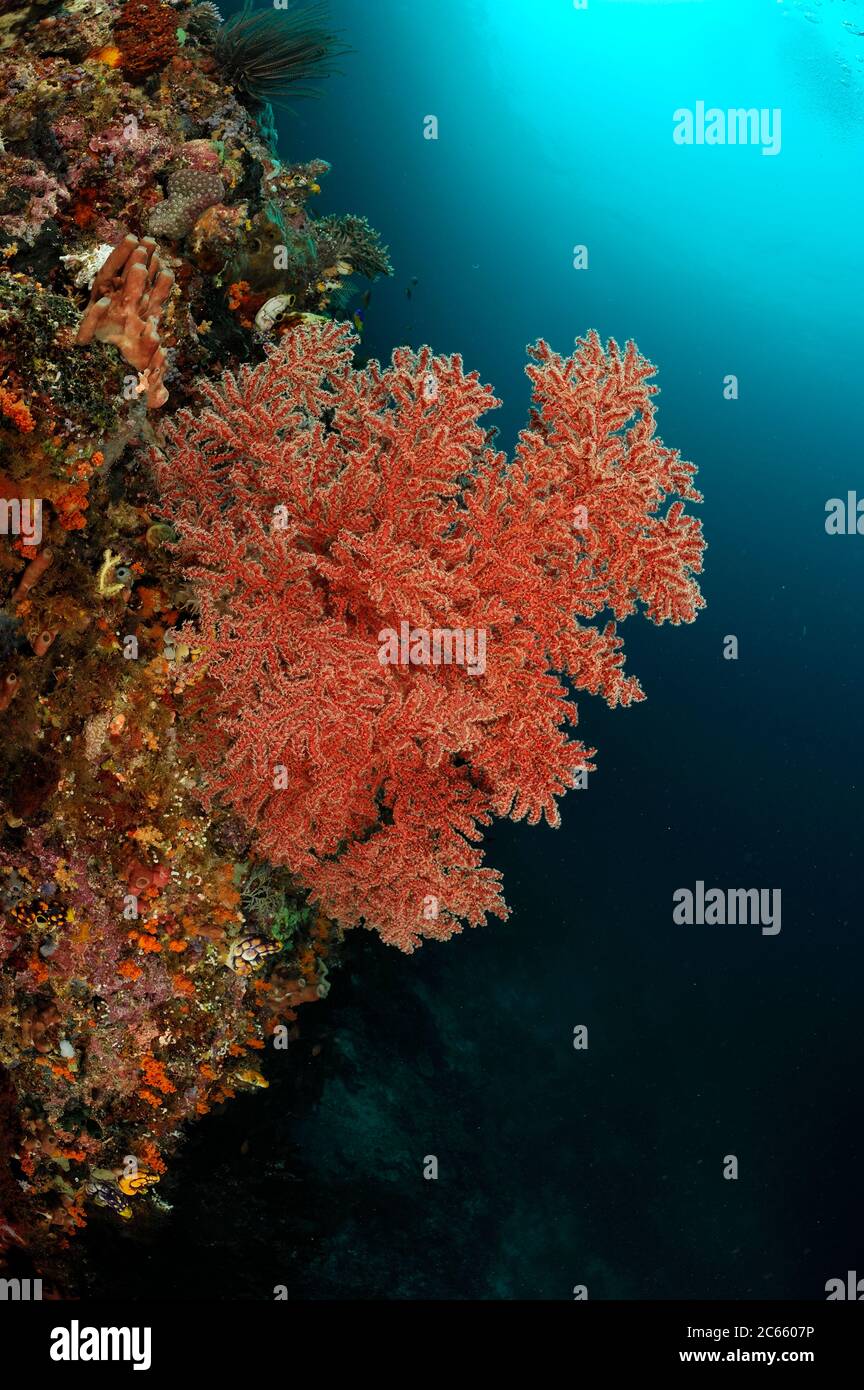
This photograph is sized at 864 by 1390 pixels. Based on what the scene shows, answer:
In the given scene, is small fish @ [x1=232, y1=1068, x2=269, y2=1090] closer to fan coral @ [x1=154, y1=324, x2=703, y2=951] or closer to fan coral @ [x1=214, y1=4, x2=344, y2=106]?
fan coral @ [x1=154, y1=324, x2=703, y2=951]

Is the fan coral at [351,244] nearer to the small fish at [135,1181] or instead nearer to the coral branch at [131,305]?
the coral branch at [131,305]

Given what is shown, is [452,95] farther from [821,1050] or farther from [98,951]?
[821,1050]

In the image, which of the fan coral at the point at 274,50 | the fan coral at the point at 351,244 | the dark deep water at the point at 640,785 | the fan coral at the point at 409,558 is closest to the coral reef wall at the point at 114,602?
the fan coral at the point at 274,50

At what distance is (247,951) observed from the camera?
17.3 feet

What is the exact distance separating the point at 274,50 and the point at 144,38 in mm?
905

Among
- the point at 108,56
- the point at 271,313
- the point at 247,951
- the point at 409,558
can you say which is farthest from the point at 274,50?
the point at 247,951

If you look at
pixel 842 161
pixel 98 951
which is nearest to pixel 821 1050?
pixel 98 951

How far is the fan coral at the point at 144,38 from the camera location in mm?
4750

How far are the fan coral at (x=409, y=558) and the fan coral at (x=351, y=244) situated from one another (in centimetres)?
279

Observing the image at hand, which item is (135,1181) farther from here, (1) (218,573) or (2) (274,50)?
(2) (274,50)

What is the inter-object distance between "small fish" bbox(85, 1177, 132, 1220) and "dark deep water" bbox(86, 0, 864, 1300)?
941 mm

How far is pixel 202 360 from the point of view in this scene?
470 centimetres

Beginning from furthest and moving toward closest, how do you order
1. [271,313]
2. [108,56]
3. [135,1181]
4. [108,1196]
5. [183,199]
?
[108,1196]
[135,1181]
[271,313]
[108,56]
[183,199]

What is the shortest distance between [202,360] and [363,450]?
152 cm
